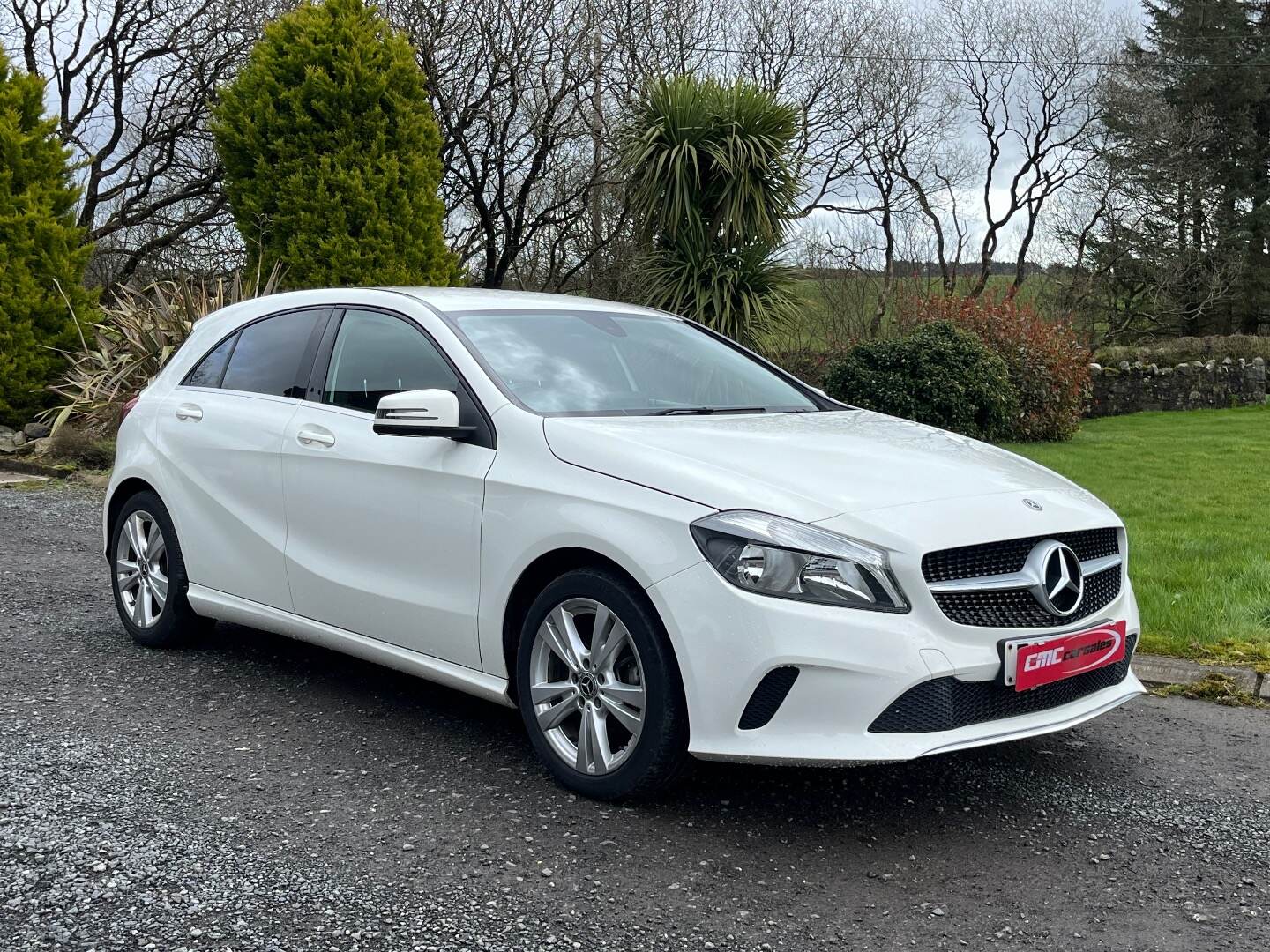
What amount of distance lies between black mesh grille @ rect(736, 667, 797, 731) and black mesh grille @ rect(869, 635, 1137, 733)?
0.25m

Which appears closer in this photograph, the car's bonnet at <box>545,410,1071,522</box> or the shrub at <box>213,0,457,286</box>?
the car's bonnet at <box>545,410,1071,522</box>

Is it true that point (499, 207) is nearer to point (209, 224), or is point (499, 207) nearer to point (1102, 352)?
point (209, 224)

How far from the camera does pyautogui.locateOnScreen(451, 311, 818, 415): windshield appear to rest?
14.3 ft

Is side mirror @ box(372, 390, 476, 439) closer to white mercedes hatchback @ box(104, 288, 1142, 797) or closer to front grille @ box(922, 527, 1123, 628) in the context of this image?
white mercedes hatchback @ box(104, 288, 1142, 797)

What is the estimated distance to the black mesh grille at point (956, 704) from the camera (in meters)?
3.35

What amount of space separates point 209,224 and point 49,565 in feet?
37.7

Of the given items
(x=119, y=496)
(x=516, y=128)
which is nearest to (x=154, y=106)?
(x=516, y=128)

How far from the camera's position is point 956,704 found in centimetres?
341

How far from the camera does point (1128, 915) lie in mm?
3100

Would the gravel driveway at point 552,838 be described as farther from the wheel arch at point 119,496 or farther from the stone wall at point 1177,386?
the stone wall at point 1177,386

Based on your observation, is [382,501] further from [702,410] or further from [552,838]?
[552,838]

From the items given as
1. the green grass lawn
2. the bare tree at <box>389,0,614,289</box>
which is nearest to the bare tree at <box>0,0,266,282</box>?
the bare tree at <box>389,0,614,289</box>

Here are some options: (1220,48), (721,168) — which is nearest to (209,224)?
(721,168)

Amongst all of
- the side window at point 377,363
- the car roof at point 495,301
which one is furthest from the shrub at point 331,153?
the side window at point 377,363
